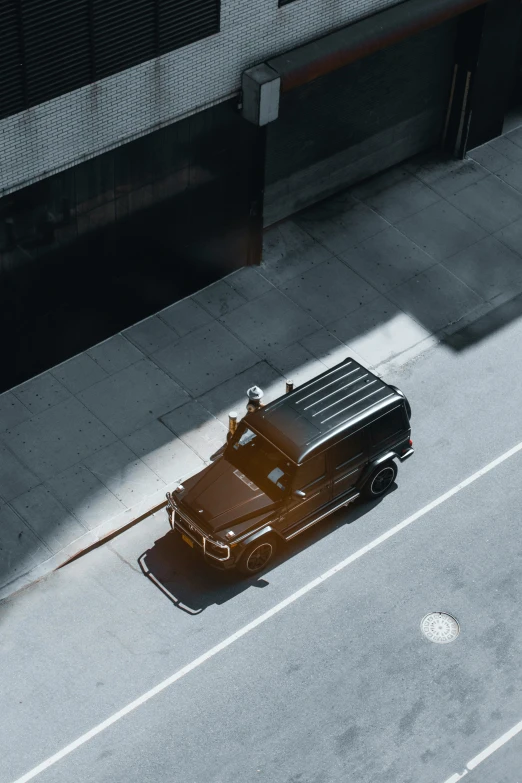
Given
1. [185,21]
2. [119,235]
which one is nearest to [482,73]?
[185,21]

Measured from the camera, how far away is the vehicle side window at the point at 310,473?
70.4 feet

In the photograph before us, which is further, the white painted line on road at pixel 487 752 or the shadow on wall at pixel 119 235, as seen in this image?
the shadow on wall at pixel 119 235

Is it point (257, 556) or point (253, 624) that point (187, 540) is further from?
point (253, 624)

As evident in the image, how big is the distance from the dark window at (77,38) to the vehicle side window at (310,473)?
7436mm

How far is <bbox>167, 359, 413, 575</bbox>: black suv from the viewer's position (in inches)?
841

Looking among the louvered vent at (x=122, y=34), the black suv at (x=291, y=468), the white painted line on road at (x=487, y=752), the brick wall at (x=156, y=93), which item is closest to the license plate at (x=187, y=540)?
the black suv at (x=291, y=468)

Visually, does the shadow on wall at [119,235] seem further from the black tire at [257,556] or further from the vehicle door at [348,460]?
the black tire at [257,556]

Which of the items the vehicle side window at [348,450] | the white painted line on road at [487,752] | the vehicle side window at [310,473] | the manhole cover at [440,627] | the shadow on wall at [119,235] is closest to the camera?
the white painted line on road at [487,752]

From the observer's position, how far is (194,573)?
2184 centimetres

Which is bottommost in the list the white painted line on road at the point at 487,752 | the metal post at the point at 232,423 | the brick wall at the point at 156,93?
the white painted line on road at the point at 487,752

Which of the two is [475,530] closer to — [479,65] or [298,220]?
[298,220]

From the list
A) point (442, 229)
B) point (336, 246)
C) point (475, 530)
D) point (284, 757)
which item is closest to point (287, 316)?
point (336, 246)

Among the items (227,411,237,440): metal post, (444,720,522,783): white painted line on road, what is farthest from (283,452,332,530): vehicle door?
(444,720,522,783): white painted line on road

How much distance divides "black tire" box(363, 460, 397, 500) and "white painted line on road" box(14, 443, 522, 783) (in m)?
0.72
